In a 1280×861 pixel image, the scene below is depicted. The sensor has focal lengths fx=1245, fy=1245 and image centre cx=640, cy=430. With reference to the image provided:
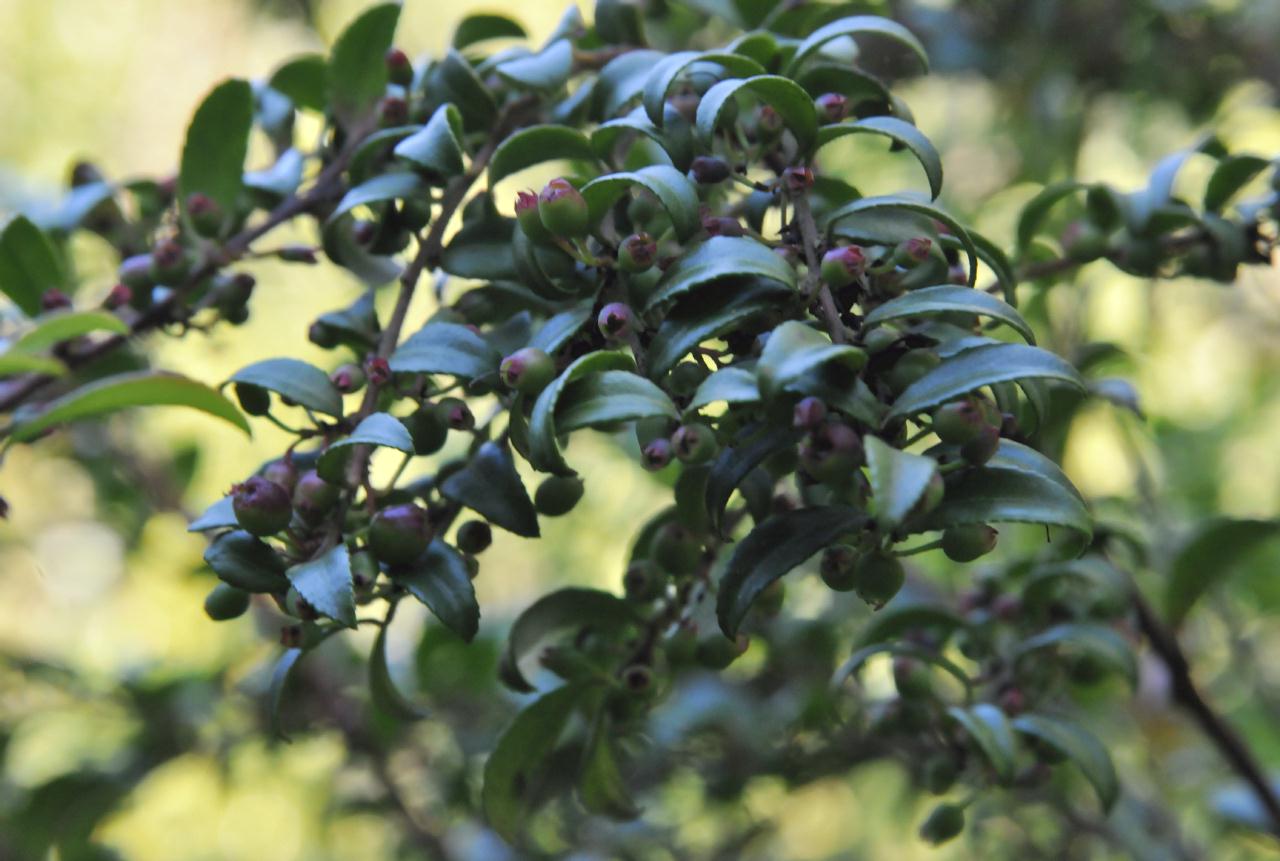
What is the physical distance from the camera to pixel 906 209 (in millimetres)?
596

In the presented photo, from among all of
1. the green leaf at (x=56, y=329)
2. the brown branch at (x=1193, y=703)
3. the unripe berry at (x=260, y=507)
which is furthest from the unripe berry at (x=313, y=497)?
the brown branch at (x=1193, y=703)

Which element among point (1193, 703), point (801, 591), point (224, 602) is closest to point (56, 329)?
point (224, 602)

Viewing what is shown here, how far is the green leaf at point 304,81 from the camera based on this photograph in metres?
0.91

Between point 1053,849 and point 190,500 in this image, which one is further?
point 190,500

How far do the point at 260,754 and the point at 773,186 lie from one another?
1.07 m

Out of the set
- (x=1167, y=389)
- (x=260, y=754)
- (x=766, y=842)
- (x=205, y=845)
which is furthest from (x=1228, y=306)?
(x=205, y=845)

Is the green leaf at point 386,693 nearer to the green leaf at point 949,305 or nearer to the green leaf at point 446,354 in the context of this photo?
the green leaf at point 446,354

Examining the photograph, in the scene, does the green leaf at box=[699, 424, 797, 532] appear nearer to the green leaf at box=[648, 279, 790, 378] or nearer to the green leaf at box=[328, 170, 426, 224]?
the green leaf at box=[648, 279, 790, 378]

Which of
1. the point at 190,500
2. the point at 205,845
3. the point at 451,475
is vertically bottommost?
the point at 205,845

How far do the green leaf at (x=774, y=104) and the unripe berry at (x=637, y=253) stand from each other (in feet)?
0.20

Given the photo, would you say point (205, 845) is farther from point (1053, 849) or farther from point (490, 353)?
point (490, 353)

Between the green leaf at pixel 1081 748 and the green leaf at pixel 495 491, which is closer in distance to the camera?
the green leaf at pixel 495 491

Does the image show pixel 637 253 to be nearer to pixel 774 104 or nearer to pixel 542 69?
pixel 774 104

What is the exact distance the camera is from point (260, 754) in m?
1.43
